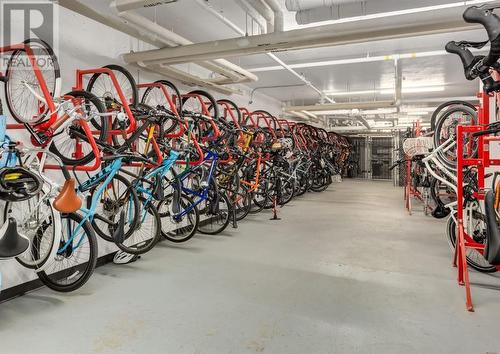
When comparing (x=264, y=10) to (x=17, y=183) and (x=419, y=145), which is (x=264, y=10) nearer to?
(x=17, y=183)

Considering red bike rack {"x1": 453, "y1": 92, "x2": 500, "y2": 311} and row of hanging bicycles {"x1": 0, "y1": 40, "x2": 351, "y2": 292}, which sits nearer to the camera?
row of hanging bicycles {"x1": 0, "y1": 40, "x2": 351, "y2": 292}

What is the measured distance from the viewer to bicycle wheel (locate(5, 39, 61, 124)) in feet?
8.63

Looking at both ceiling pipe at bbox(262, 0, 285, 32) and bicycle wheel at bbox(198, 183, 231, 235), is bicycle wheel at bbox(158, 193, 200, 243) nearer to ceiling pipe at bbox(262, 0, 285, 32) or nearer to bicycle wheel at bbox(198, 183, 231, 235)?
bicycle wheel at bbox(198, 183, 231, 235)

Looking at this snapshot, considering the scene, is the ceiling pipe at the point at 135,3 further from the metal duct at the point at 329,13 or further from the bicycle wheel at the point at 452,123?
the bicycle wheel at the point at 452,123

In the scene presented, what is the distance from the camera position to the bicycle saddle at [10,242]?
81.1 inches

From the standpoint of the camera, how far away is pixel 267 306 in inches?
98.8

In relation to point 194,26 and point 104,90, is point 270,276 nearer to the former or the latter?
point 104,90

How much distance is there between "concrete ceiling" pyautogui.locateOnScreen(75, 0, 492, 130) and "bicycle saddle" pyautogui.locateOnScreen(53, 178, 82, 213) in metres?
2.23

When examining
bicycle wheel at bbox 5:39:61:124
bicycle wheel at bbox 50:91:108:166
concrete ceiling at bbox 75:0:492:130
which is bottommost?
bicycle wheel at bbox 50:91:108:166

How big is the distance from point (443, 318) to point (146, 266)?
2.64m

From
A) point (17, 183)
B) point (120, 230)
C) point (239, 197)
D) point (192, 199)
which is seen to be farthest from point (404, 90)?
point (17, 183)

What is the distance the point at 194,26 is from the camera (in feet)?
14.1

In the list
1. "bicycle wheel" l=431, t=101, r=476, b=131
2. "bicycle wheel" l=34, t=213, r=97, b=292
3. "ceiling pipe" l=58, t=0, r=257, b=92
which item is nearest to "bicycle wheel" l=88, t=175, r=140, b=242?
"bicycle wheel" l=34, t=213, r=97, b=292

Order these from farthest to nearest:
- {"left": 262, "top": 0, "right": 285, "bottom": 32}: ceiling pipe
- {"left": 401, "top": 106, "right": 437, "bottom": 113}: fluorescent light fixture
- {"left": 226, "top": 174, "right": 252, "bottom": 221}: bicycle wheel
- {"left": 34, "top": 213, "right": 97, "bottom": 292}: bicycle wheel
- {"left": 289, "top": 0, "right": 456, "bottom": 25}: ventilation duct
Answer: {"left": 401, "top": 106, "right": 437, "bottom": 113}: fluorescent light fixture → {"left": 226, "top": 174, "right": 252, "bottom": 221}: bicycle wheel → {"left": 289, "top": 0, "right": 456, "bottom": 25}: ventilation duct → {"left": 262, "top": 0, "right": 285, "bottom": 32}: ceiling pipe → {"left": 34, "top": 213, "right": 97, "bottom": 292}: bicycle wheel
